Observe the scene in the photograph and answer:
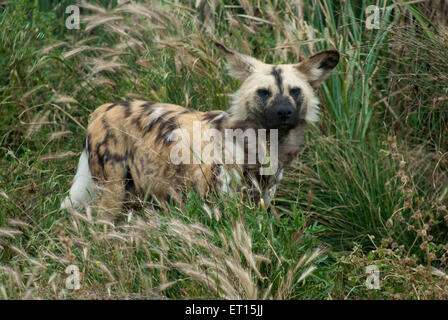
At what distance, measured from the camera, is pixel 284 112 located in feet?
14.1

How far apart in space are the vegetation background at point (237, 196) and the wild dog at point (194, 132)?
0.92 ft

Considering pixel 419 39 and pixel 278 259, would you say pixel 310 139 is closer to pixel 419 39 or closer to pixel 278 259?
pixel 419 39

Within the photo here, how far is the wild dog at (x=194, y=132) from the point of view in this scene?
434 cm

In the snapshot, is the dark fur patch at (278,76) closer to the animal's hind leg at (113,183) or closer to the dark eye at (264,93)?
the dark eye at (264,93)

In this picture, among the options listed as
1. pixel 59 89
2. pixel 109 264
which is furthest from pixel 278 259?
pixel 59 89

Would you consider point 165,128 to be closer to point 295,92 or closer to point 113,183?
point 113,183

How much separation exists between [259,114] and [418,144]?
1435mm

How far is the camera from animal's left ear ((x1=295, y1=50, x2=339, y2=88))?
4.51 meters

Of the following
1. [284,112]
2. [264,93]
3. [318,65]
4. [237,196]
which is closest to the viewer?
[237,196]

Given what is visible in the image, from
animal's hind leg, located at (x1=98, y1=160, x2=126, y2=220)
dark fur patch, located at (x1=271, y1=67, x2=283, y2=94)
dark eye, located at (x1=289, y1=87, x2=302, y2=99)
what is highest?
dark fur patch, located at (x1=271, y1=67, x2=283, y2=94)

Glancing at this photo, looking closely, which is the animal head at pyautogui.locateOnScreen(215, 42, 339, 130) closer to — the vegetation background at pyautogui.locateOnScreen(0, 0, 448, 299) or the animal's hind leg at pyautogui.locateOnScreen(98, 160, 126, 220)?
the vegetation background at pyautogui.locateOnScreen(0, 0, 448, 299)

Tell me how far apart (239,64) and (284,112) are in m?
0.52

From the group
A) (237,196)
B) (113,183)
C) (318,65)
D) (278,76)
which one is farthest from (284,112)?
(113,183)

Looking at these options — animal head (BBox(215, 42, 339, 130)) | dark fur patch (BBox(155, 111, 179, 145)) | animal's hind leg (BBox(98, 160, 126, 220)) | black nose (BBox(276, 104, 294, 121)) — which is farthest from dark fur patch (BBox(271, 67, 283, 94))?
animal's hind leg (BBox(98, 160, 126, 220))
